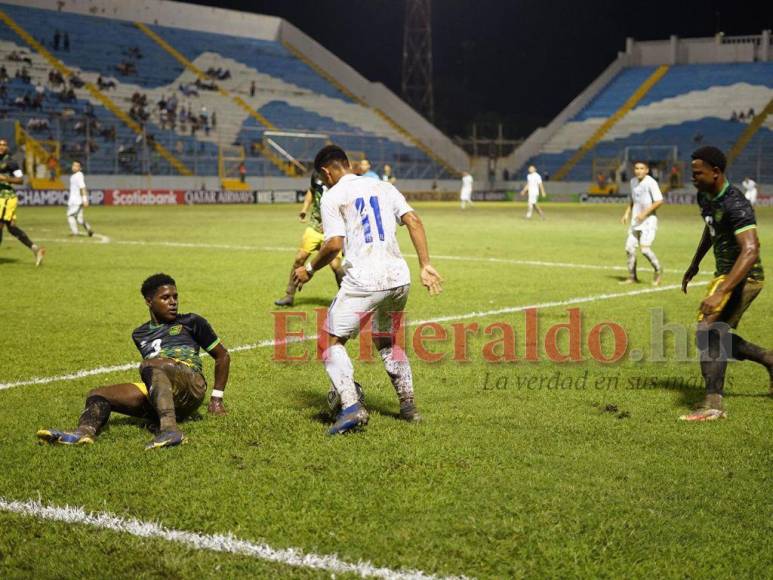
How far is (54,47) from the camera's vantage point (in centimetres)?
4984

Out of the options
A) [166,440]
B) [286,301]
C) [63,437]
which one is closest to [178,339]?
[166,440]

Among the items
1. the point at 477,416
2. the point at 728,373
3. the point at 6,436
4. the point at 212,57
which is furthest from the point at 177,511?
the point at 212,57

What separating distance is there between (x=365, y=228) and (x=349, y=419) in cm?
121

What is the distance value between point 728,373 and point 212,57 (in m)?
53.7

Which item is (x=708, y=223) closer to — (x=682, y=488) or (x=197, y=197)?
(x=682, y=488)

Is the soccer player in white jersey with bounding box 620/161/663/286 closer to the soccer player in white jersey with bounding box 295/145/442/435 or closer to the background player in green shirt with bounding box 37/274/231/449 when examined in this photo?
the soccer player in white jersey with bounding box 295/145/442/435

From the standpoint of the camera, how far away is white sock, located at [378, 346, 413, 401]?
634cm

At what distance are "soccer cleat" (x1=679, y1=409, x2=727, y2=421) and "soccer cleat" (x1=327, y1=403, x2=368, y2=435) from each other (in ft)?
7.36

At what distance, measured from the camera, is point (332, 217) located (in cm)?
607

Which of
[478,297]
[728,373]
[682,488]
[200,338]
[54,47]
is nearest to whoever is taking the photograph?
[682,488]

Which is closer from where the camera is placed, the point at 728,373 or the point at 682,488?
the point at 682,488

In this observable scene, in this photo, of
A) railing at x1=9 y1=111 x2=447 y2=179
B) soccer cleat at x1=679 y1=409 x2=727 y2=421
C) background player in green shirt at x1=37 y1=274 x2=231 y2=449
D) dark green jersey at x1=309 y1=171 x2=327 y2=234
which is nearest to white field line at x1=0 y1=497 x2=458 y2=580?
background player in green shirt at x1=37 y1=274 x2=231 y2=449

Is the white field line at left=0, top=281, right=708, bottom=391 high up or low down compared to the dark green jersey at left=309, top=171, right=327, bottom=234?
down

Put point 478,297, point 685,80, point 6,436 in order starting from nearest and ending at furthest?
point 6,436
point 478,297
point 685,80
